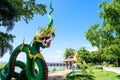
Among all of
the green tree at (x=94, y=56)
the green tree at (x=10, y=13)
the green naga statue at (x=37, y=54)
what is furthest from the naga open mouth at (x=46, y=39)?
the green tree at (x=94, y=56)

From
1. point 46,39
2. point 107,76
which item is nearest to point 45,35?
point 46,39

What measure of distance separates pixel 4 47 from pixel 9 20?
8.15 ft

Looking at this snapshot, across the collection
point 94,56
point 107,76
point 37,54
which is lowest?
point 107,76

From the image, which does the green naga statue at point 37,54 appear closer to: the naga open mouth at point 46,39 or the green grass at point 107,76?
the naga open mouth at point 46,39

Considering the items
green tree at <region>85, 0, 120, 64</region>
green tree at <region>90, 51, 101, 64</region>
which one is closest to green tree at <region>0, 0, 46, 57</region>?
green tree at <region>85, 0, 120, 64</region>

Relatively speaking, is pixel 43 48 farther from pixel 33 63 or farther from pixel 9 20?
pixel 9 20

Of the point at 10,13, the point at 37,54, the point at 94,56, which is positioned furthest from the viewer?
the point at 94,56

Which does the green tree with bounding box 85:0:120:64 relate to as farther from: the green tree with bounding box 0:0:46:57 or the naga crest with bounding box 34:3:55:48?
the naga crest with bounding box 34:3:55:48

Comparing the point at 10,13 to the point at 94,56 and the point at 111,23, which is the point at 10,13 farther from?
the point at 94,56

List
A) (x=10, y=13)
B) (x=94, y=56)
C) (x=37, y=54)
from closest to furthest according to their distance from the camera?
(x=37, y=54)
(x=10, y=13)
(x=94, y=56)

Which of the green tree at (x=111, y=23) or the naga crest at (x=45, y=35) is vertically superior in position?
the green tree at (x=111, y=23)

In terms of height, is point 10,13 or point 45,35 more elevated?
point 10,13

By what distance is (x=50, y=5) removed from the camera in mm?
12734

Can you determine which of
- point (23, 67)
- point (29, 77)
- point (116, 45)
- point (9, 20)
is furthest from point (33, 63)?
point (116, 45)
